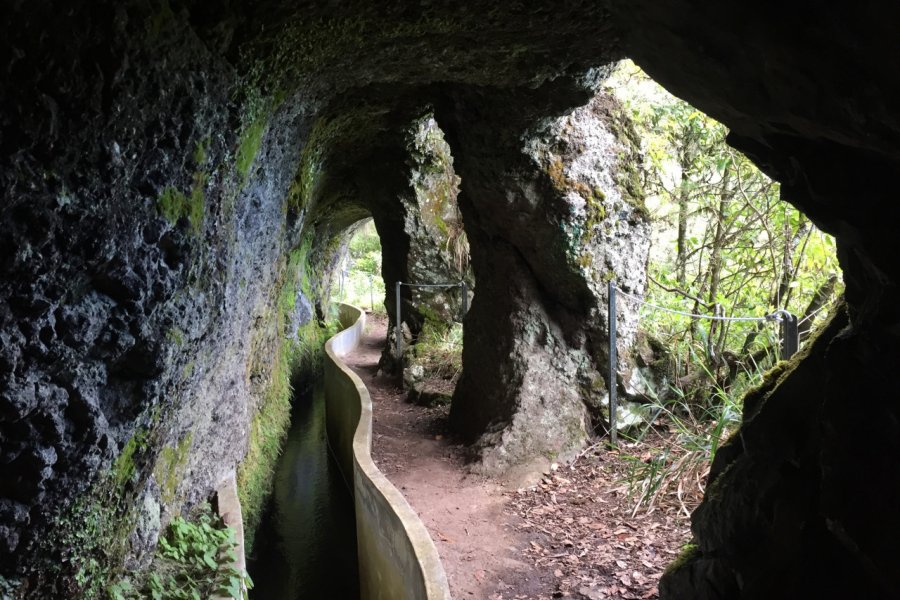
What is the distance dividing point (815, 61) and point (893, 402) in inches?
44.9

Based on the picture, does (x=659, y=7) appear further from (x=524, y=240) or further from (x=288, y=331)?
(x=288, y=331)

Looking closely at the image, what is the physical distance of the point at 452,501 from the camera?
249 inches

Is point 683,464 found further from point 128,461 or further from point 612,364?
point 128,461

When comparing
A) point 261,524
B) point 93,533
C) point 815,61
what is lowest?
point 261,524

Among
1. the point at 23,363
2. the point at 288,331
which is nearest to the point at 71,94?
the point at 23,363

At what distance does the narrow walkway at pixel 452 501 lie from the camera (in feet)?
16.2

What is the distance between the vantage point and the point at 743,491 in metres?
3.00

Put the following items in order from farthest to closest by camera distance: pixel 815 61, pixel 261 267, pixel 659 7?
1. pixel 261 267
2. pixel 659 7
3. pixel 815 61

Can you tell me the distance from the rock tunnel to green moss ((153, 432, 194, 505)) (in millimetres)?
31

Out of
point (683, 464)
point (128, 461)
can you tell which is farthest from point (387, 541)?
point (683, 464)

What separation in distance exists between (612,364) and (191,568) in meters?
4.38

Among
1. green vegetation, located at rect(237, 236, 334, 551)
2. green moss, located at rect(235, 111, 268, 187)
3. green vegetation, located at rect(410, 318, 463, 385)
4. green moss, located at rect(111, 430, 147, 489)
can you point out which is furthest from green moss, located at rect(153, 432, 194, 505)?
green vegetation, located at rect(410, 318, 463, 385)

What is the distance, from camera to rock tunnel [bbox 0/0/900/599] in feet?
7.26

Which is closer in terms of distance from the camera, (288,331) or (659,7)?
(659,7)
